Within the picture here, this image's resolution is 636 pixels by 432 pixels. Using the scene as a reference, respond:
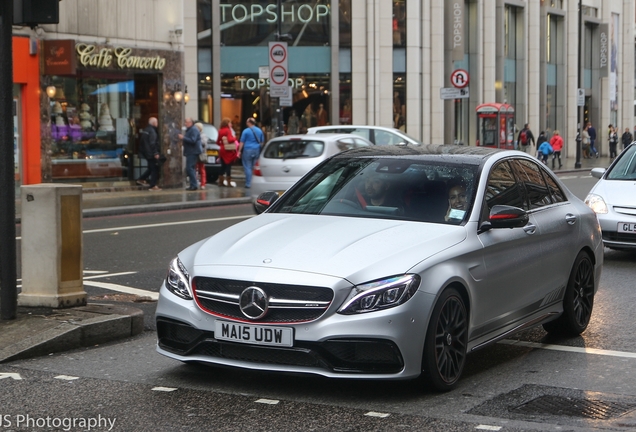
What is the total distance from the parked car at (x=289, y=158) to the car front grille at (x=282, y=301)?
14.1 meters

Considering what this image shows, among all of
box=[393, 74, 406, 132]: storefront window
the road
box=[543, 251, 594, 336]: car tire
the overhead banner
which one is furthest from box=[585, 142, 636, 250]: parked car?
the overhead banner

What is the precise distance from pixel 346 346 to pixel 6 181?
3441mm

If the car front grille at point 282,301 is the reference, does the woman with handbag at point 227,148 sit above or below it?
above

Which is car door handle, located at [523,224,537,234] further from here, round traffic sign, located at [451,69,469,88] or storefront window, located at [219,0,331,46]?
storefront window, located at [219,0,331,46]

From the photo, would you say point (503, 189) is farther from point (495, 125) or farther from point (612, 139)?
point (612, 139)

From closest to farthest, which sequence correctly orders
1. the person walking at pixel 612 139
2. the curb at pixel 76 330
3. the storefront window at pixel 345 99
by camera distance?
the curb at pixel 76 330
the storefront window at pixel 345 99
the person walking at pixel 612 139

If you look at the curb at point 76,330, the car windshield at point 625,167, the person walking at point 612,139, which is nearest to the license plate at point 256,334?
the curb at point 76,330

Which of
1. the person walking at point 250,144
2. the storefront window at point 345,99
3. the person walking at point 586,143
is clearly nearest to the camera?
the person walking at point 250,144

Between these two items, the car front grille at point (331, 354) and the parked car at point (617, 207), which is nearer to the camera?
the car front grille at point (331, 354)

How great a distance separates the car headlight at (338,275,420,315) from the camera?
5.97 meters

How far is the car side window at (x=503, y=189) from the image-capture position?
738cm

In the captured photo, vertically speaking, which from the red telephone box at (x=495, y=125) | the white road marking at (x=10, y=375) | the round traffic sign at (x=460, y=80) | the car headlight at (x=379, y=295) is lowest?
the white road marking at (x=10, y=375)

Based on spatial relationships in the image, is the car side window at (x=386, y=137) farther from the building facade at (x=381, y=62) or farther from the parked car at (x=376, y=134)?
the building facade at (x=381, y=62)

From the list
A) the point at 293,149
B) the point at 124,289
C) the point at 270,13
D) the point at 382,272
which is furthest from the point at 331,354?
the point at 270,13
